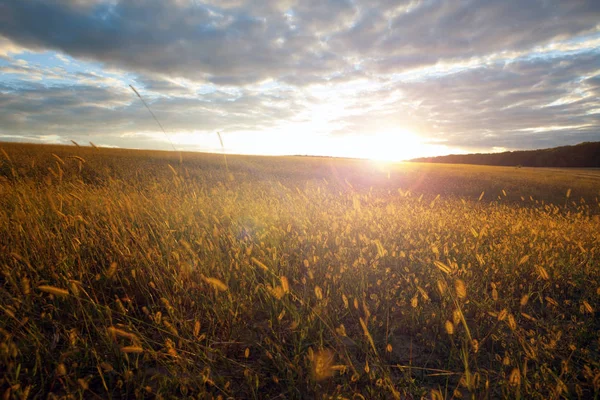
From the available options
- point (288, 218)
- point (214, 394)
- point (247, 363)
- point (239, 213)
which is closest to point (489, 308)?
point (247, 363)

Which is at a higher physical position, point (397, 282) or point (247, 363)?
point (397, 282)

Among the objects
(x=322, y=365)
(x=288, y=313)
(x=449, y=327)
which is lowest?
(x=288, y=313)

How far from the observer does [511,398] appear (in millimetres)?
1739

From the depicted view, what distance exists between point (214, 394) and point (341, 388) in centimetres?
77

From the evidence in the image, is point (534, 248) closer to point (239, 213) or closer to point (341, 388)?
point (341, 388)

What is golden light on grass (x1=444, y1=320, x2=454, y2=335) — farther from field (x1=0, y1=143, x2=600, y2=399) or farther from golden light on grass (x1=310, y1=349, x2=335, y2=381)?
golden light on grass (x1=310, y1=349, x2=335, y2=381)

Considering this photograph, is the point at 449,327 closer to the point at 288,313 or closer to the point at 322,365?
the point at 322,365

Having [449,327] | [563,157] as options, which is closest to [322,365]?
[449,327]

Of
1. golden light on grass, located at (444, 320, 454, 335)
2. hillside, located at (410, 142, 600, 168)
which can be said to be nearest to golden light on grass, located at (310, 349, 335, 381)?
golden light on grass, located at (444, 320, 454, 335)

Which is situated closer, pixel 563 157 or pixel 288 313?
pixel 288 313

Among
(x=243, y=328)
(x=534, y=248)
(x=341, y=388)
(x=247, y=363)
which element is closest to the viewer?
(x=341, y=388)

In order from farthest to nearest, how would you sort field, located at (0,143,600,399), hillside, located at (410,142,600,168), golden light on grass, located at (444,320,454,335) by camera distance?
hillside, located at (410,142,600,168) < field, located at (0,143,600,399) < golden light on grass, located at (444,320,454,335)

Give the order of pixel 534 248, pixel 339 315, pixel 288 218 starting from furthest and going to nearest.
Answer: pixel 288 218 < pixel 534 248 < pixel 339 315

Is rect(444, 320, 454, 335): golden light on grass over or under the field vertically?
over
